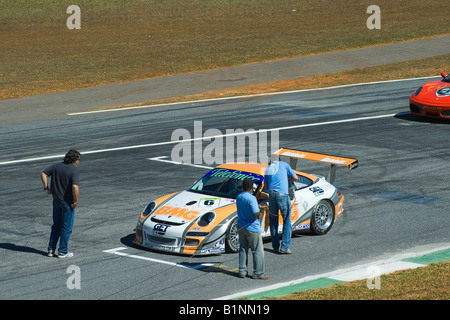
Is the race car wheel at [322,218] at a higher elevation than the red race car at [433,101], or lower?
lower

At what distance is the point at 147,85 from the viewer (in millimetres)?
30406

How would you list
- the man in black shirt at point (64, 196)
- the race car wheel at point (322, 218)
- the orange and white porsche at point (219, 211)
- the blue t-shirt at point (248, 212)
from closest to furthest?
the blue t-shirt at point (248, 212), the man in black shirt at point (64, 196), the orange and white porsche at point (219, 211), the race car wheel at point (322, 218)

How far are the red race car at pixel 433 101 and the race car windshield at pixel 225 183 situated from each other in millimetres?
11037

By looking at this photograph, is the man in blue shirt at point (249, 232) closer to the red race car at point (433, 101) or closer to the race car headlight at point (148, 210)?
the race car headlight at point (148, 210)

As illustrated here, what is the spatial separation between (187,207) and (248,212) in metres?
1.82

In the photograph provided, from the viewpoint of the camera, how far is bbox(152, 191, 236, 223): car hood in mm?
11625

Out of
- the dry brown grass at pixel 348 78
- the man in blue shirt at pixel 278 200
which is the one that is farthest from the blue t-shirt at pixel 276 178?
the dry brown grass at pixel 348 78

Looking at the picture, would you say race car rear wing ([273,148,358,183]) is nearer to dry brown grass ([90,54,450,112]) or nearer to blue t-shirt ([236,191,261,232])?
blue t-shirt ([236,191,261,232])

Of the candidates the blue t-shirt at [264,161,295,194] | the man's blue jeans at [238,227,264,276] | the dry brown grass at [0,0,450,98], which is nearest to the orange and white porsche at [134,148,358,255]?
the blue t-shirt at [264,161,295,194]

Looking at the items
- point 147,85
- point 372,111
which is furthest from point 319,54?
point 372,111

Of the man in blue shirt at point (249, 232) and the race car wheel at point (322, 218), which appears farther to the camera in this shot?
the race car wheel at point (322, 218)

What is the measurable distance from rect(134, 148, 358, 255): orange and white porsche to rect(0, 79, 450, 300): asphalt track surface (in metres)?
0.22

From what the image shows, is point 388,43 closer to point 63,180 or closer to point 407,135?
point 407,135

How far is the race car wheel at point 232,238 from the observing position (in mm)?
11422
